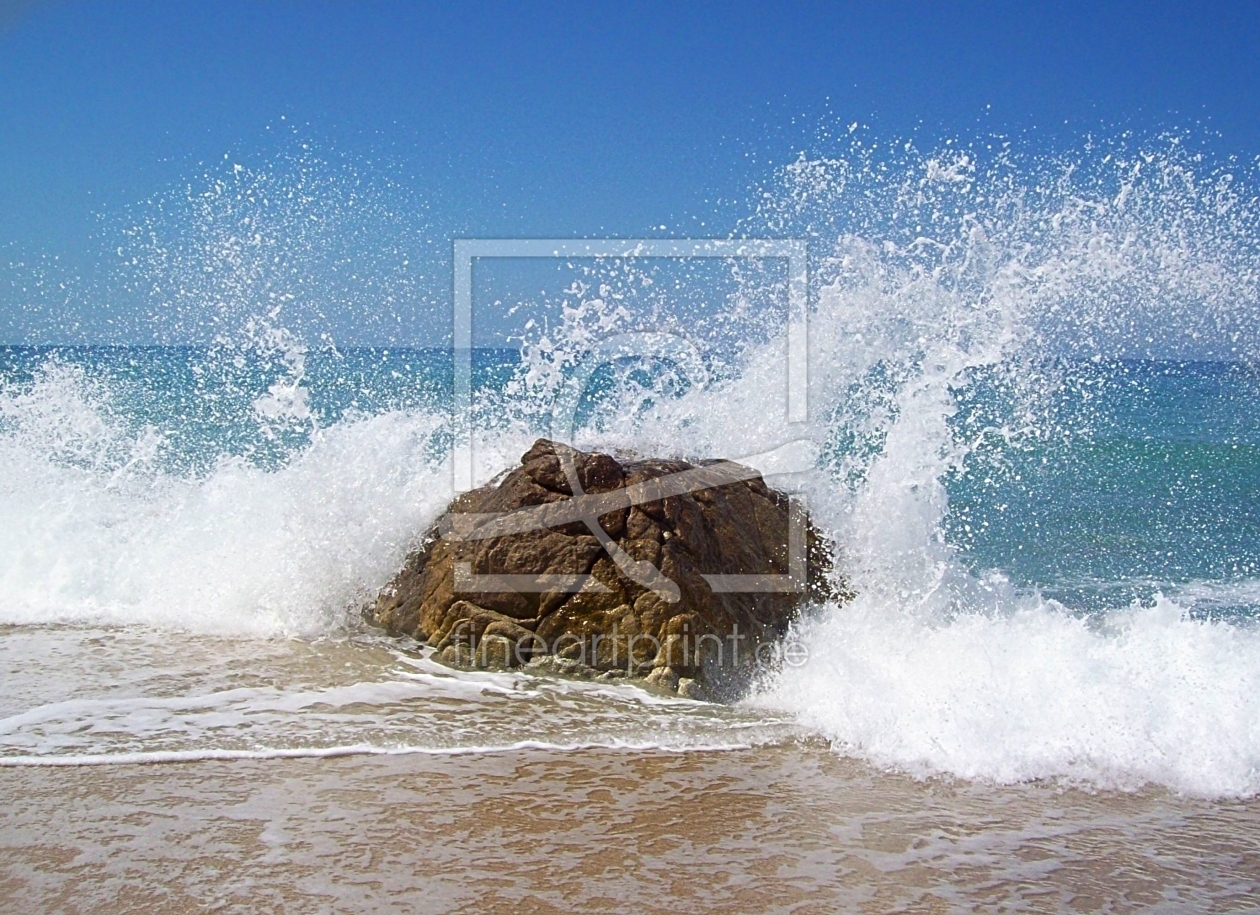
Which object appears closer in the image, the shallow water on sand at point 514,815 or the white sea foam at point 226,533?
the shallow water on sand at point 514,815

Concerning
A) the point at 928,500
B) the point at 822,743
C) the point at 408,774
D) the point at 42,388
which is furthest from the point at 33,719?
the point at 42,388

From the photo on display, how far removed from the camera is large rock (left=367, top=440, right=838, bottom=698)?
4.96 metres

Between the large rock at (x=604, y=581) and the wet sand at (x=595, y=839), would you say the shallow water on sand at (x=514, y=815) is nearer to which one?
the wet sand at (x=595, y=839)

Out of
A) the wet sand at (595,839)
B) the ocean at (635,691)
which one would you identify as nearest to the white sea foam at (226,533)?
the ocean at (635,691)

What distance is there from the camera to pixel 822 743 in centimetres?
422

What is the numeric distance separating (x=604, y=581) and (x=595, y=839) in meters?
1.89

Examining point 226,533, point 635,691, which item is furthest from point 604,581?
point 226,533

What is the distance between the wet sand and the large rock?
0.97 m

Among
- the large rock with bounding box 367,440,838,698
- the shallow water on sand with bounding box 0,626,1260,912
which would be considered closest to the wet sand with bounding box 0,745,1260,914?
the shallow water on sand with bounding box 0,626,1260,912

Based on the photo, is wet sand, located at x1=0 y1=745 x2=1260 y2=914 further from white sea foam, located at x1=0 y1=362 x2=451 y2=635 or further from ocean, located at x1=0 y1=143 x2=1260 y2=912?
white sea foam, located at x1=0 y1=362 x2=451 y2=635

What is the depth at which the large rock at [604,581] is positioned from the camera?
496 cm

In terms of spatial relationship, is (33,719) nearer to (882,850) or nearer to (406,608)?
(406,608)

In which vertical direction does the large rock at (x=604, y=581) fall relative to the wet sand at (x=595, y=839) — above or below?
above

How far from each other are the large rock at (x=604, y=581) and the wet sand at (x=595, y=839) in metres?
0.97
